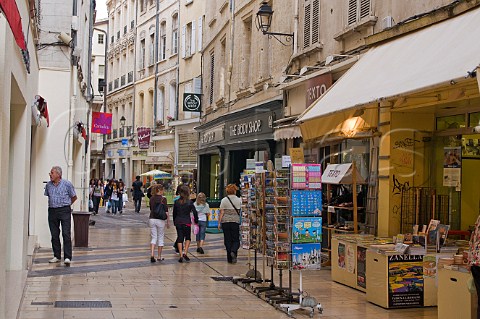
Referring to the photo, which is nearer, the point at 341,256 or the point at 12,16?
the point at 12,16

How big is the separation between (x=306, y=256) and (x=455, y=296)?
2.37m

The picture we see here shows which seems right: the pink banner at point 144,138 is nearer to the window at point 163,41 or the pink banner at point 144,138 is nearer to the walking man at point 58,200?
the window at point 163,41

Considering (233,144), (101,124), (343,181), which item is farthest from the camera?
(101,124)

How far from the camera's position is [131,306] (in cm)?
988

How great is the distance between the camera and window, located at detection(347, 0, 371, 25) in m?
13.5

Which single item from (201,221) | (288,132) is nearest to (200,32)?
(201,221)

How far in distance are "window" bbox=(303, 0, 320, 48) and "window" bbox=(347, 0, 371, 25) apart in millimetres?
1919

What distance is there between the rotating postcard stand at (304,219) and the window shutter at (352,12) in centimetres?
493

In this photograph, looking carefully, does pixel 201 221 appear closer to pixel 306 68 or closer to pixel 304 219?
pixel 306 68

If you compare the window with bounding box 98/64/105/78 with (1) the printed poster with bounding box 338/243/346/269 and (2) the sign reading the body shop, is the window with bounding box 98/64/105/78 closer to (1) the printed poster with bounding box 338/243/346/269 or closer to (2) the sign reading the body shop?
(2) the sign reading the body shop

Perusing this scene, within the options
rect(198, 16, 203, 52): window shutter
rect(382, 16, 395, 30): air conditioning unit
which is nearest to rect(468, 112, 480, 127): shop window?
rect(382, 16, 395, 30): air conditioning unit

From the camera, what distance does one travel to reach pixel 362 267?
11195 mm

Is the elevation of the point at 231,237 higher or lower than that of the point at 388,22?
lower

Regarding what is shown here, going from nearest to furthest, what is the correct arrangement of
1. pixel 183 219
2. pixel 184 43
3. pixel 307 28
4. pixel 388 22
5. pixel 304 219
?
pixel 304 219, pixel 388 22, pixel 183 219, pixel 307 28, pixel 184 43
